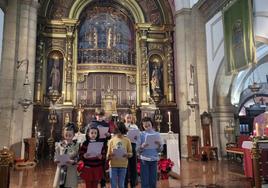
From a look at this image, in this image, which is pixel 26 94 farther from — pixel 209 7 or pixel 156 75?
pixel 209 7

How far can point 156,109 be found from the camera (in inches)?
505

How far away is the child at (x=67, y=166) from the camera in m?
3.60

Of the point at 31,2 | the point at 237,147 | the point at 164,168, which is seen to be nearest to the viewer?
the point at 164,168

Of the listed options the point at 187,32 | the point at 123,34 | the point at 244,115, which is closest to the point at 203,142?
the point at 187,32

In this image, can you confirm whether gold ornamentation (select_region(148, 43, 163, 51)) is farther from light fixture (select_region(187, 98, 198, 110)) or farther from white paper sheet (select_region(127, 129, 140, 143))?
white paper sheet (select_region(127, 129, 140, 143))

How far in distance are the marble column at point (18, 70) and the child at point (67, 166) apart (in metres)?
6.98

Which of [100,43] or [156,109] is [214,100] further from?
[100,43]

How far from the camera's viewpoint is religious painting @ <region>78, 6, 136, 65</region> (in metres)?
13.2

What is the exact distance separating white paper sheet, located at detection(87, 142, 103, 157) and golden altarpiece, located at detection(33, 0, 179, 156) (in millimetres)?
8524

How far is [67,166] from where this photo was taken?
3.64m

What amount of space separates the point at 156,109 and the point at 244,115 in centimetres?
803

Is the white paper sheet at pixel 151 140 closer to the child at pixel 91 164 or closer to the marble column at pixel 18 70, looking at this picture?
the child at pixel 91 164

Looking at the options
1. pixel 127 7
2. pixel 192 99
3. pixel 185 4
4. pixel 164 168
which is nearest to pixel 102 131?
pixel 164 168

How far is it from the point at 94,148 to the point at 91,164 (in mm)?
241
